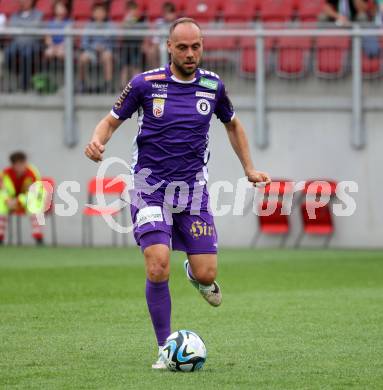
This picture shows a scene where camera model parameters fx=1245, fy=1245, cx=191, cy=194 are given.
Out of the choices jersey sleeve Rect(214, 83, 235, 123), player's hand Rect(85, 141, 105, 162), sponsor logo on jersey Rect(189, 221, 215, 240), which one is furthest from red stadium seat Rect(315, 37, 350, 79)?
player's hand Rect(85, 141, 105, 162)

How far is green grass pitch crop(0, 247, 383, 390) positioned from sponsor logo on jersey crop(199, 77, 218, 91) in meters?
1.93

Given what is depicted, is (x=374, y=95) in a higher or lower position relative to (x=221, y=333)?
higher

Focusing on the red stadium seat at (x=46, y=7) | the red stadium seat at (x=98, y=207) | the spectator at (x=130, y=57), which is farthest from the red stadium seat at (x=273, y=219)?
the red stadium seat at (x=46, y=7)

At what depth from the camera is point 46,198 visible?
71.4ft

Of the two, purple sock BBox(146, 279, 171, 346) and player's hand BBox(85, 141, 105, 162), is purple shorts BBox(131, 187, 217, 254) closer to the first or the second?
purple sock BBox(146, 279, 171, 346)

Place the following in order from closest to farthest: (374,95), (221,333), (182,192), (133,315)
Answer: (182,192), (221,333), (133,315), (374,95)

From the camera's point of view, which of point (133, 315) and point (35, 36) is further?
point (35, 36)

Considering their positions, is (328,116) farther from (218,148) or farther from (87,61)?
(87,61)

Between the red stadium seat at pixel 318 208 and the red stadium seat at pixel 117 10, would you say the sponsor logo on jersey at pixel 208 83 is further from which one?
the red stadium seat at pixel 117 10

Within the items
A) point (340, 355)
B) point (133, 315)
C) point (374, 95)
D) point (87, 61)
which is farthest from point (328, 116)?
point (340, 355)

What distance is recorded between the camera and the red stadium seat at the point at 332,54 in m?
21.4

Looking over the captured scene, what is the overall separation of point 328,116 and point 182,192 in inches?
526

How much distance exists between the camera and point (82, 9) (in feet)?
75.6

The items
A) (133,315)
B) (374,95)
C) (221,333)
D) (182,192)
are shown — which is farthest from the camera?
(374,95)
